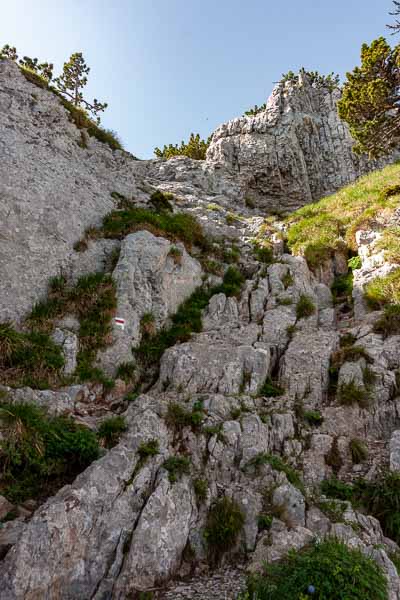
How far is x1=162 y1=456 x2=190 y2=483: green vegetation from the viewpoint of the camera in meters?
7.23

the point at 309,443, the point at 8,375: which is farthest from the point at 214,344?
the point at 8,375

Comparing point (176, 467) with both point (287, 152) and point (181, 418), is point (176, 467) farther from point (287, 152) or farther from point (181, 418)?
point (287, 152)

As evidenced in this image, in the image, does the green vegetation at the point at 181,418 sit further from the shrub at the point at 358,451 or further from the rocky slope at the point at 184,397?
the shrub at the point at 358,451

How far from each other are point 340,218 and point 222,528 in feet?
58.4

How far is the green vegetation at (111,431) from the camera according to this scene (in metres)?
8.16

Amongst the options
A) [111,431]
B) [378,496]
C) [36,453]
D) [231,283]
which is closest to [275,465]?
[378,496]

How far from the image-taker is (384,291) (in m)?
14.0

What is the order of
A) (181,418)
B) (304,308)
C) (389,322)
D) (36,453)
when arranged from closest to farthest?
1. (36,453)
2. (181,418)
3. (389,322)
4. (304,308)

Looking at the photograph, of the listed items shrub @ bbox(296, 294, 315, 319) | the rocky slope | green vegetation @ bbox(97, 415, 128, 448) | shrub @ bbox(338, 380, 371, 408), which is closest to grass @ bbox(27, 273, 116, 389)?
the rocky slope

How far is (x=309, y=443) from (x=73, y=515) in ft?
19.1

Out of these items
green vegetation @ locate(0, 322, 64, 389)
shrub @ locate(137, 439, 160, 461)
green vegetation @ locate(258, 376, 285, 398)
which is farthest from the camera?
green vegetation @ locate(258, 376, 285, 398)

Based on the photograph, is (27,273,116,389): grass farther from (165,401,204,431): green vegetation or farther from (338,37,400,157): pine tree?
(338,37,400,157): pine tree

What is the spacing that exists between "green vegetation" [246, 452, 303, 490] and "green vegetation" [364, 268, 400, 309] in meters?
8.04

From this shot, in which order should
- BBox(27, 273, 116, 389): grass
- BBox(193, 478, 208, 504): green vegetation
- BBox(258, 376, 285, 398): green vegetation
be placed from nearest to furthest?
BBox(193, 478, 208, 504): green vegetation < BBox(258, 376, 285, 398): green vegetation < BBox(27, 273, 116, 389): grass
